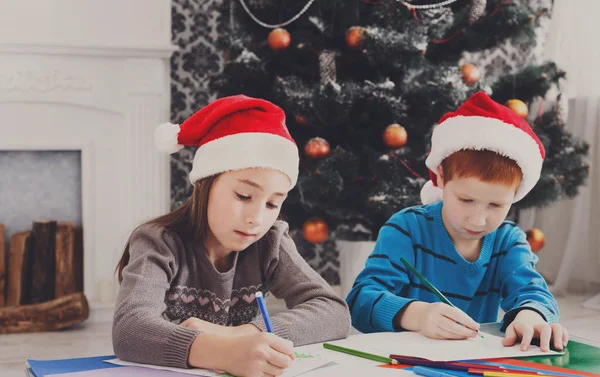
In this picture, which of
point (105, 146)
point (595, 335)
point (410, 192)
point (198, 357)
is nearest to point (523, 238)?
point (198, 357)

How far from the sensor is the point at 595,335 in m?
2.69

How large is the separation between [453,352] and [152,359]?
1.17 feet

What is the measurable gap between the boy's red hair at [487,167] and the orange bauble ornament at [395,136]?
1.30 meters

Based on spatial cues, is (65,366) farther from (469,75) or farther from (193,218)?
(469,75)

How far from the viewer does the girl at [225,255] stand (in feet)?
3.11

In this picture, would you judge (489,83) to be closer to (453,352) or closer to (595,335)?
(595,335)

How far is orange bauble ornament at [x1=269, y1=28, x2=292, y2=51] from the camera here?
2.65 metres

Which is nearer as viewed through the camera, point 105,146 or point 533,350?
point 533,350

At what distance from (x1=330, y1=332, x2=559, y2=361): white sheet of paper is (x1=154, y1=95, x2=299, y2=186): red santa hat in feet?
0.97

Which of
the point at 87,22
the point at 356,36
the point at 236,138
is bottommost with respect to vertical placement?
the point at 236,138

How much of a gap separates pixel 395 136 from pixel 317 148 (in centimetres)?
27

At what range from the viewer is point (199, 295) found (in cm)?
116

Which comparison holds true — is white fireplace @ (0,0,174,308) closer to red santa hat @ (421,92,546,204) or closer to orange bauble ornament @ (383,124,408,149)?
orange bauble ornament @ (383,124,408,149)

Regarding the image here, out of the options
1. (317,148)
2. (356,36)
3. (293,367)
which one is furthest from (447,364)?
(356,36)
